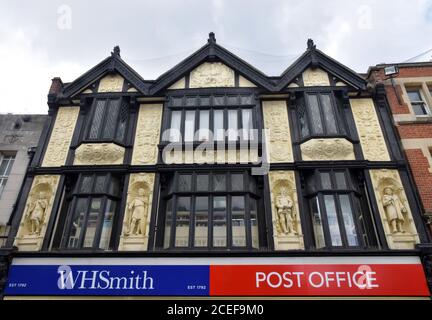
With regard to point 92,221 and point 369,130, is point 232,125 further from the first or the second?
point 92,221

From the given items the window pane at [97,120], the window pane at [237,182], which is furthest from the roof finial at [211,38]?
the window pane at [237,182]

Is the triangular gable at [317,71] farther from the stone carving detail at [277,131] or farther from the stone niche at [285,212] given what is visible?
the stone niche at [285,212]

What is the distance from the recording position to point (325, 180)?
11.3 metres

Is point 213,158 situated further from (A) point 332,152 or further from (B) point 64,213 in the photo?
(B) point 64,213

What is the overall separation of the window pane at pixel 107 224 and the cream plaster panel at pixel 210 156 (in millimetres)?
2600

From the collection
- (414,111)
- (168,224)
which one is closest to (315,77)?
(414,111)

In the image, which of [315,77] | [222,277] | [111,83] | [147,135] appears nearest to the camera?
[222,277]

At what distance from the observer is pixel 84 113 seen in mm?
13773

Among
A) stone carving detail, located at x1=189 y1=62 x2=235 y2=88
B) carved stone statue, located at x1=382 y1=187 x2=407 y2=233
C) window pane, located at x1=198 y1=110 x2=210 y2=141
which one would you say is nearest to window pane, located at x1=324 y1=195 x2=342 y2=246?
carved stone statue, located at x1=382 y1=187 x2=407 y2=233

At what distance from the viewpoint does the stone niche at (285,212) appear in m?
10.3

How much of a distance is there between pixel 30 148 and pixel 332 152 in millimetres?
12922

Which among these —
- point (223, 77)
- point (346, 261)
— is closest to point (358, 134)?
point (346, 261)

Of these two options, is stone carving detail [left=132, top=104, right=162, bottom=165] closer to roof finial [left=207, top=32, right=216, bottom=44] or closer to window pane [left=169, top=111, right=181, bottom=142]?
window pane [left=169, top=111, right=181, bottom=142]

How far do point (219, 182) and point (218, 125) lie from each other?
8.82ft
